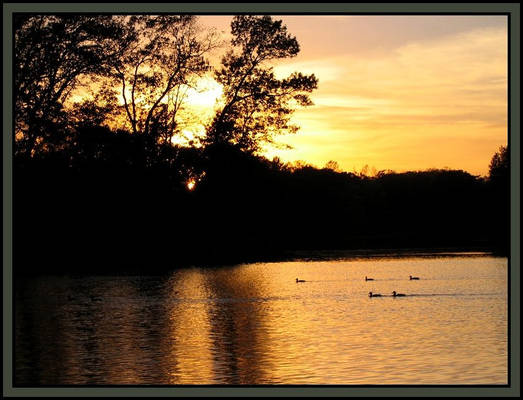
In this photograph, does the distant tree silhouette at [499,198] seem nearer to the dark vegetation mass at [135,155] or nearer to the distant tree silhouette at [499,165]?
the distant tree silhouette at [499,165]

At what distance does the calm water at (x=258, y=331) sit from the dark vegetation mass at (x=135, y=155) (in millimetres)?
5820

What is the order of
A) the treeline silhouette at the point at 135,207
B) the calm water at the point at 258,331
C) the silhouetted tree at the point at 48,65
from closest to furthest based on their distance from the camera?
the calm water at the point at 258,331, the silhouetted tree at the point at 48,65, the treeline silhouette at the point at 135,207

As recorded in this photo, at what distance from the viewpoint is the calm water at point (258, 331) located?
19.7 metres

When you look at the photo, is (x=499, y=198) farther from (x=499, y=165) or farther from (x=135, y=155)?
(x=135, y=155)

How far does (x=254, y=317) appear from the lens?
30.7 m

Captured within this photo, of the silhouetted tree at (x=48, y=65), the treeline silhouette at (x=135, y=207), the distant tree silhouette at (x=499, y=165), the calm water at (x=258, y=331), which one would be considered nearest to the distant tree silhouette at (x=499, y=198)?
the distant tree silhouette at (x=499, y=165)

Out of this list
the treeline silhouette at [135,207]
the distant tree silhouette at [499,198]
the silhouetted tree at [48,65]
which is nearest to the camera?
the silhouetted tree at [48,65]

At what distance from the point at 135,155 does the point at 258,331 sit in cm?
3042

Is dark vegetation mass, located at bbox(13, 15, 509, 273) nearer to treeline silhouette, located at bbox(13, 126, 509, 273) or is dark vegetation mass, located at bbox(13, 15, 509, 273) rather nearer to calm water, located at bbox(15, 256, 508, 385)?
treeline silhouette, located at bbox(13, 126, 509, 273)

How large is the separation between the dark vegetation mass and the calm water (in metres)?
5.82

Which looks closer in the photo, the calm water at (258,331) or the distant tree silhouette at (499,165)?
the calm water at (258,331)

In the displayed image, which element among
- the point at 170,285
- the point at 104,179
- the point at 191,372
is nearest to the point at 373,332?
the point at 191,372
